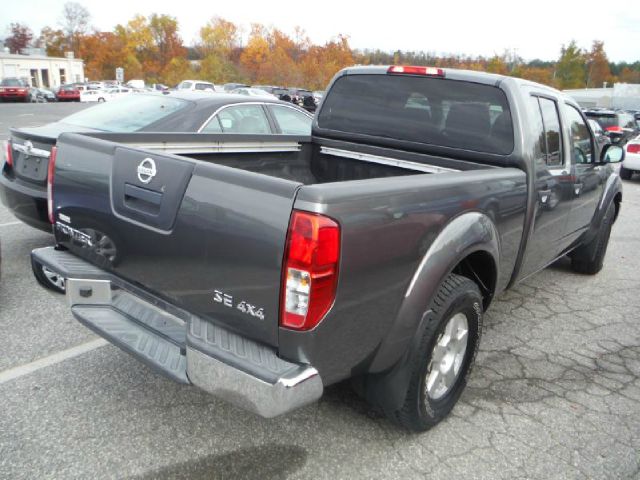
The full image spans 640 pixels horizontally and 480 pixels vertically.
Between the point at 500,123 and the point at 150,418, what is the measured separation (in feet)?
9.37

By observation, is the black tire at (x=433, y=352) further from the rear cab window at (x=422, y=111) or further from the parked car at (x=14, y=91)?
the parked car at (x=14, y=91)

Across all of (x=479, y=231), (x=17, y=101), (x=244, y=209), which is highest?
(x=244, y=209)

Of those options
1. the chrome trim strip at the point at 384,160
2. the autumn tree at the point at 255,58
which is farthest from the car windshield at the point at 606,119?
the autumn tree at the point at 255,58

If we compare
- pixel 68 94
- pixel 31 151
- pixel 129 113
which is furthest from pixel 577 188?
pixel 68 94

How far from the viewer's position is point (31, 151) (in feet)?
15.7

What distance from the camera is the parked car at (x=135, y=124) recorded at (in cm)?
474

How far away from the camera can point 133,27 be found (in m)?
96.9

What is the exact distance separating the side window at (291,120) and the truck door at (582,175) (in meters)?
3.19

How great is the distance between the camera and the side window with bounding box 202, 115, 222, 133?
552 cm

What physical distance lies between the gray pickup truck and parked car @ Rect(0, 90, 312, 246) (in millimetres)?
1824

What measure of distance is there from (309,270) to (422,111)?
92.8 inches

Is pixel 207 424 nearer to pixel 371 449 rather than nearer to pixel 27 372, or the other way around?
pixel 371 449

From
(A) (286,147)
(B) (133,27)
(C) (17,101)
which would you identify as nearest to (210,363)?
(A) (286,147)

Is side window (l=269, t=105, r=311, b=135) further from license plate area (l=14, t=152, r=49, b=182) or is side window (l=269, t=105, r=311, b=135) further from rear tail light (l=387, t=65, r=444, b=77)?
license plate area (l=14, t=152, r=49, b=182)
